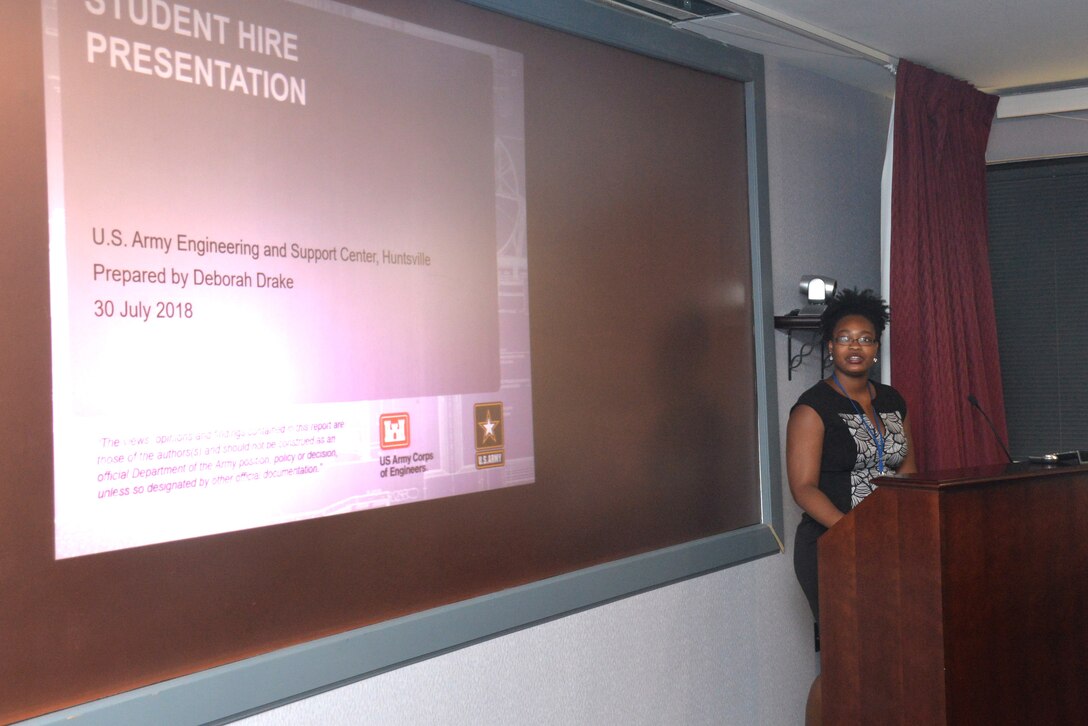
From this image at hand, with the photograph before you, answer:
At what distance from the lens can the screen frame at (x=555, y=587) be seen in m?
1.71

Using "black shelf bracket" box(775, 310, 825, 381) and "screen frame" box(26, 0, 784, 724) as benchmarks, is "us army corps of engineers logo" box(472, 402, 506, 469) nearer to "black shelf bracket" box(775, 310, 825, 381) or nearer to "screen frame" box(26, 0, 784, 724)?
"screen frame" box(26, 0, 784, 724)

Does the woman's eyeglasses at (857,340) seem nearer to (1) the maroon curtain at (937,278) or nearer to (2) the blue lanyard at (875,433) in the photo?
(2) the blue lanyard at (875,433)

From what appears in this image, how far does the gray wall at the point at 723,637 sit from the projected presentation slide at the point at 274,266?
0.45 m

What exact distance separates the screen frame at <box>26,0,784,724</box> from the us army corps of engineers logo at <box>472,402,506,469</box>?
325mm

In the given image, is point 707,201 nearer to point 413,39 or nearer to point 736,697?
point 413,39

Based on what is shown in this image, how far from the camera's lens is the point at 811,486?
2836 mm

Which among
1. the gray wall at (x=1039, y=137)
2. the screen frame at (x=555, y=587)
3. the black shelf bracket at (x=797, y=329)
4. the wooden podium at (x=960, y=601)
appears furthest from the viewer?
the gray wall at (x=1039, y=137)

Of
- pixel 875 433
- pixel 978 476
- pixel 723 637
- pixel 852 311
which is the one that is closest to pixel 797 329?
pixel 852 311

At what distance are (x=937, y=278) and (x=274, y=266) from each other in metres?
2.76

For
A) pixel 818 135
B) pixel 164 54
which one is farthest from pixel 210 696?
pixel 818 135

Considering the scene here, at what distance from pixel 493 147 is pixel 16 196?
112cm

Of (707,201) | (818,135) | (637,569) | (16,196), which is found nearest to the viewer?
(16,196)

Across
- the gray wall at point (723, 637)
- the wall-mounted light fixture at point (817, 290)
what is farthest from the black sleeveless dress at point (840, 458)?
the wall-mounted light fixture at point (817, 290)

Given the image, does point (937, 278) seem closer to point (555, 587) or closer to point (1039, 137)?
point (1039, 137)
